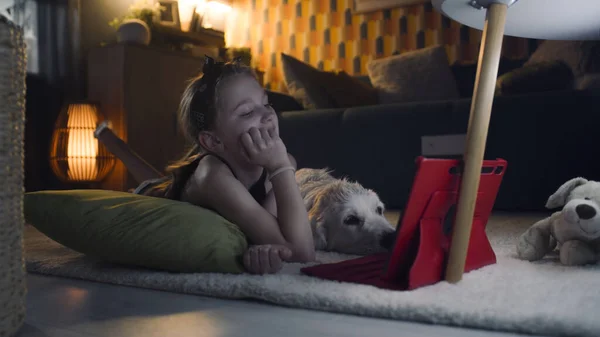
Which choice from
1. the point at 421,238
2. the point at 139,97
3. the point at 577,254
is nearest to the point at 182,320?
the point at 421,238

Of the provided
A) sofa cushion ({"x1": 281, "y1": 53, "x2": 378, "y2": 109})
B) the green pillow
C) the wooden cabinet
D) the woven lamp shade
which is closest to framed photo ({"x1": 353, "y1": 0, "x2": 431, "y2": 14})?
sofa cushion ({"x1": 281, "y1": 53, "x2": 378, "y2": 109})

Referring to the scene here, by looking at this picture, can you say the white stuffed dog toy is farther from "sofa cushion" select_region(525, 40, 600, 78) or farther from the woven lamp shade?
the woven lamp shade

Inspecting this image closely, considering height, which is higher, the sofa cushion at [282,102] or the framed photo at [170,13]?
the framed photo at [170,13]

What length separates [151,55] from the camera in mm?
3320

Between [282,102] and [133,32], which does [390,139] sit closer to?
[282,102]

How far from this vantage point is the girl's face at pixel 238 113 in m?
1.20

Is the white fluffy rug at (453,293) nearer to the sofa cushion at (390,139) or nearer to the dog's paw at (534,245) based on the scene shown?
the dog's paw at (534,245)

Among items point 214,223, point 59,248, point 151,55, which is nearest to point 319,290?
point 214,223

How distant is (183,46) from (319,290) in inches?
132

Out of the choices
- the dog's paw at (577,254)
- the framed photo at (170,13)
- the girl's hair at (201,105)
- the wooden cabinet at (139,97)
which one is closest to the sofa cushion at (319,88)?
the wooden cabinet at (139,97)

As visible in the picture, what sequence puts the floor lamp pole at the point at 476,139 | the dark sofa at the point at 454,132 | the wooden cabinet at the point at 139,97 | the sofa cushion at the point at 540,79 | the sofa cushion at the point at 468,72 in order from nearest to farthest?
the floor lamp pole at the point at 476,139 → the dark sofa at the point at 454,132 → the sofa cushion at the point at 540,79 → the wooden cabinet at the point at 139,97 → the sofa cushion at the point at 468,72

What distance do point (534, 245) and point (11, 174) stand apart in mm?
1001

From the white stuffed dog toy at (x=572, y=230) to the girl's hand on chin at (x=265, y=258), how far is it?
0.53 meters

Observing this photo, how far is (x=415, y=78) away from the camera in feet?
10.8
